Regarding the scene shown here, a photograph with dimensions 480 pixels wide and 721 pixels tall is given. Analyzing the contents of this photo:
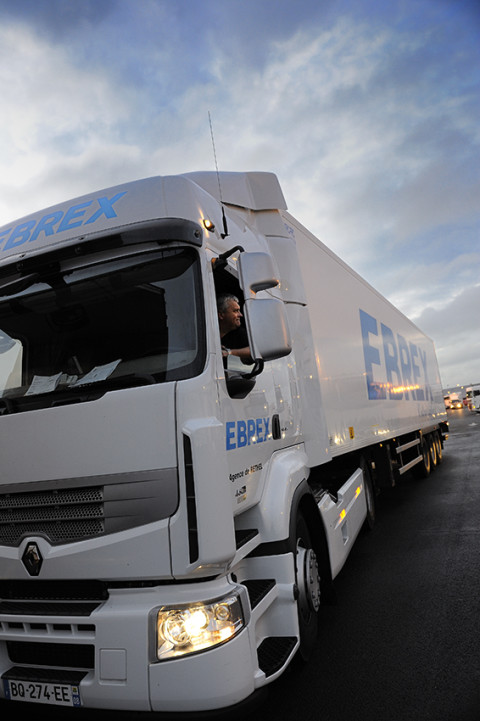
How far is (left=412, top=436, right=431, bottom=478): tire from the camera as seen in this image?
11172 millimetres

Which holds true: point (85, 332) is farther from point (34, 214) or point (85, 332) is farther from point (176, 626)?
point (176, 626)

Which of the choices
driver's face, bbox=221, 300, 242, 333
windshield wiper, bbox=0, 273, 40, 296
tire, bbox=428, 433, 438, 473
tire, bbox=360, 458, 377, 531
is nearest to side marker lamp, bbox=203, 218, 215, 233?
driver's face, bbox=221, 300, 242, 333

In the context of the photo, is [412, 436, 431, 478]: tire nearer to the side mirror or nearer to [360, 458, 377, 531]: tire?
[360, 458, 377, 531]: tire

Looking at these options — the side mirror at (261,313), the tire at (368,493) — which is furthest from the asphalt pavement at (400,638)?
the side mirror at (261,313)

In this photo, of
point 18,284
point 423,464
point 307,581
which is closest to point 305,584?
point 307,581

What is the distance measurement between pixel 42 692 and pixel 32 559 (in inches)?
24.0

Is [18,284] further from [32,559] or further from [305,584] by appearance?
[305,584]

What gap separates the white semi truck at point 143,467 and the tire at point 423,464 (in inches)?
320

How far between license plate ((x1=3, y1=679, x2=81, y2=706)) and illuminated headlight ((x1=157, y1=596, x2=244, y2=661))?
0.49 metres

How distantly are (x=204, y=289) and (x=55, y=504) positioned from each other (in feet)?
4.35

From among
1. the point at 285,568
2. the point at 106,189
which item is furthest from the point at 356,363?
the point at 106,189

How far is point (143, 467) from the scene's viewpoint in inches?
97.0

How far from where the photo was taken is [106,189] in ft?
10.7

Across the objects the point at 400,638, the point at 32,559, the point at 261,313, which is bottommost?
the point at 400,638
